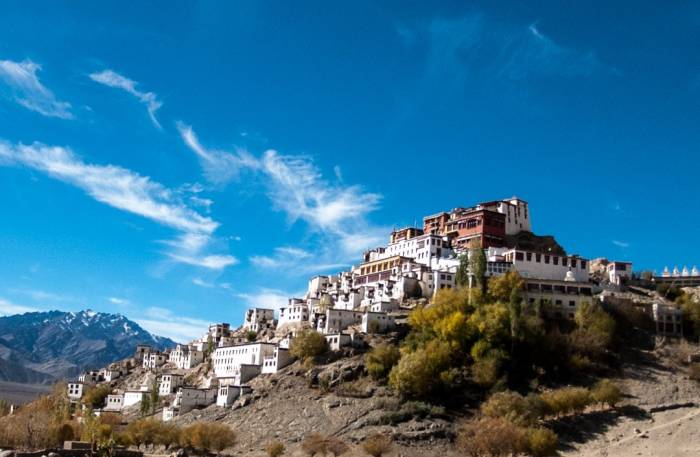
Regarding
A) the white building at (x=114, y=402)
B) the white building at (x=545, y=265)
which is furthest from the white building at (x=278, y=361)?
the white building at (x=545, y=265)

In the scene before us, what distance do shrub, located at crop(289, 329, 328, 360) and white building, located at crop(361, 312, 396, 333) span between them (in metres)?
4.62

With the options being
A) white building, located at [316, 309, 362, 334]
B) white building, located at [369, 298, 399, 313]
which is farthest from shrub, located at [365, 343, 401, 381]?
white building, located at [369, 298, 399, 313]

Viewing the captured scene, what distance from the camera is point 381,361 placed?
243 ft

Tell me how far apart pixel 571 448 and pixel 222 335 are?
58857mm

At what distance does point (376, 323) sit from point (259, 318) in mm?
28726

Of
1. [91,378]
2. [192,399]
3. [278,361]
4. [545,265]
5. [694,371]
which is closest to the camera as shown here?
[694,371]

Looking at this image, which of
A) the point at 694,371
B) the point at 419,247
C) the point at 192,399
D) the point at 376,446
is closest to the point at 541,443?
the point at 376,446

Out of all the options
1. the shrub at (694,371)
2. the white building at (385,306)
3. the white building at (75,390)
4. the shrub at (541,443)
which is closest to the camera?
the shrub at (541,443)

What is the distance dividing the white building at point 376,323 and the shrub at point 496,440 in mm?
22659

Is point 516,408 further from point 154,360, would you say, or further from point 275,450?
point 154,360

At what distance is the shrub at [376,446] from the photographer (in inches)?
2316

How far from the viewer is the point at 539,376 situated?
236ft

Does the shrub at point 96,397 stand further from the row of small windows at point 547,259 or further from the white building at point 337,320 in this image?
the row of small windows at point 547,259

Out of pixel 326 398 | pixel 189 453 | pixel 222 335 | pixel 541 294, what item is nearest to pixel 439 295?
pixel 541 294
